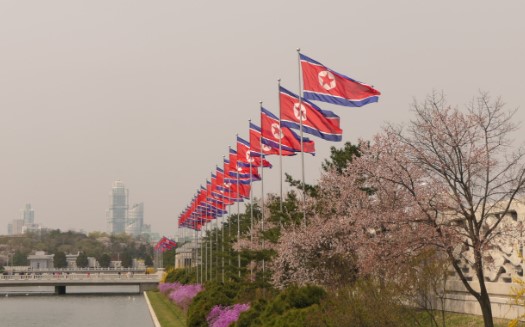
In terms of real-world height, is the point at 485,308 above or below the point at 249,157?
below

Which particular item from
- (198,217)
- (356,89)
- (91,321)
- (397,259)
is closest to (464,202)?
(397,259)

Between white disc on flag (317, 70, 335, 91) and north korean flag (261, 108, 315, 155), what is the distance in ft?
21.0

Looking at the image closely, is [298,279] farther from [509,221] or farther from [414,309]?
[509,221]

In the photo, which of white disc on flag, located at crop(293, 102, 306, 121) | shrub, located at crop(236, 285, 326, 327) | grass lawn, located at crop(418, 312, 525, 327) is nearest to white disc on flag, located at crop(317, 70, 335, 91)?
white disc on flag, located at crop(293, 102, 306, 121)

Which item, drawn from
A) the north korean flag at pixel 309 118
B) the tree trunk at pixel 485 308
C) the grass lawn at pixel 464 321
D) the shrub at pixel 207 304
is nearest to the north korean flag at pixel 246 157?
the shrub at pixel 207 304

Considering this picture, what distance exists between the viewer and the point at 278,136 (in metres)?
41.9

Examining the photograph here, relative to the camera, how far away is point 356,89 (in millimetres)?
32188

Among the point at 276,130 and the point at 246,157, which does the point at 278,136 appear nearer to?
the point at 276,130

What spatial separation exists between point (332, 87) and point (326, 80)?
1.66 ft

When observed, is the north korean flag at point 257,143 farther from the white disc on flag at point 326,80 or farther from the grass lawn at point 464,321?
the grass lawn at point 464,321

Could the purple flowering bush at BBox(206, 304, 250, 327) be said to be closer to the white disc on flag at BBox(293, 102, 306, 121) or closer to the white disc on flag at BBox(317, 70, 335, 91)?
the white disc on flag at BBox(293, 102, 306, 121)

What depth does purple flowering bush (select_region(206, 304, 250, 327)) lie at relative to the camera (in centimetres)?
3600

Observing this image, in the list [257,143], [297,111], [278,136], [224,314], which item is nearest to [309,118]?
[297,111]

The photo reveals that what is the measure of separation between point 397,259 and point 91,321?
4457cm
